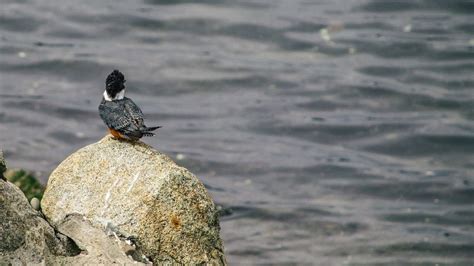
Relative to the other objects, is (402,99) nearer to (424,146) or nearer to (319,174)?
(424,146)

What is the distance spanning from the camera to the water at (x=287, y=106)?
1788 centimetres

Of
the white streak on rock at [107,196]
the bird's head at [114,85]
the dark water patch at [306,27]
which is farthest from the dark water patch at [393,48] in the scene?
the white streak on rock at [107,196]

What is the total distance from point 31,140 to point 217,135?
3.85 m

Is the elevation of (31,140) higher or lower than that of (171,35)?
lower

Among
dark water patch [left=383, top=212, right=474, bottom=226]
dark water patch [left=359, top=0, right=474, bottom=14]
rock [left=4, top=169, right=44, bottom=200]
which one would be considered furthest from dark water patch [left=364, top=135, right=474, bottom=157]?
rock [left=4, top=169, right=44, bottom=200]

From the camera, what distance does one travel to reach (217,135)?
835 inches

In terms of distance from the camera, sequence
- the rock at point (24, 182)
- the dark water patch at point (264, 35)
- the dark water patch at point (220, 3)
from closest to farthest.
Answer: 1. the rock at point (24, 182)
2. the dark water patch at point (264, 35)
3. the dark water patch at point (220, 3)

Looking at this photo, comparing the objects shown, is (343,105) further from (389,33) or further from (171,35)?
(171,35)

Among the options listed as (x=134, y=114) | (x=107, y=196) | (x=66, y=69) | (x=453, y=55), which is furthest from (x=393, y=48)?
(x=107, y=196)

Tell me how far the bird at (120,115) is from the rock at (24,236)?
58.1 inches

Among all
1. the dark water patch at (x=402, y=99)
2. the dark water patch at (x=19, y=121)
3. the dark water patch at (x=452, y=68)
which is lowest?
the dark water patch at (x=19, y=121)

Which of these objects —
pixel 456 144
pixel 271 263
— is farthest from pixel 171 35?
pixel 271 263

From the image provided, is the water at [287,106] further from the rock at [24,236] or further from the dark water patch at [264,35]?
the rock at [24,236]

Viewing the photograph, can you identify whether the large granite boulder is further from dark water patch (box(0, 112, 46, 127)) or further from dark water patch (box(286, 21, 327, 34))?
dark water patch (box(286, 21, 327, 34))
